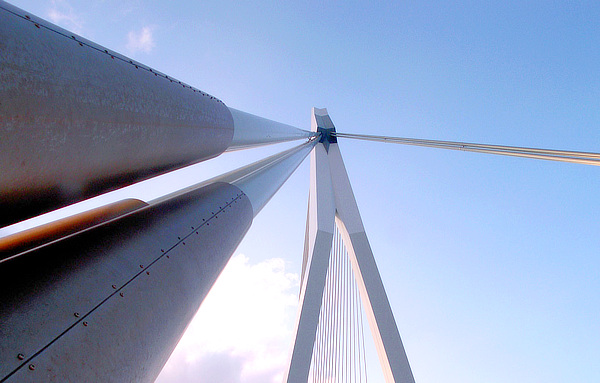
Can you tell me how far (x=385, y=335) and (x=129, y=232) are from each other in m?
5.36

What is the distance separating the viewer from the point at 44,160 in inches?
57.8

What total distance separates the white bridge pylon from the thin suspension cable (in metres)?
1.65

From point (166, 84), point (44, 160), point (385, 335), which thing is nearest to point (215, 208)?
point (166, 84)

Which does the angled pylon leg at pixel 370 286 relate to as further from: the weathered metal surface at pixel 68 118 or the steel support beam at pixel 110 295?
the weathered metal surface at pixel 68 118

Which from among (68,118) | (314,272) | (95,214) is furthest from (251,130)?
(314,272)

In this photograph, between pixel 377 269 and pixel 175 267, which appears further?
Answer: pixel 377 269

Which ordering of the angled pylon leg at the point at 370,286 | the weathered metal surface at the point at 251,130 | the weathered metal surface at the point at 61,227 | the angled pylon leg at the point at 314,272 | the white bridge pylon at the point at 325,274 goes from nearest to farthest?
the weathered metal surface at the point at 61,227 < the weathered metal surface at the point at 251,130 < the angled pylon leg at the point at 314,272 < the white bridge pylon at the point at 325,274 < the angled pylon leg at the point at 370,286

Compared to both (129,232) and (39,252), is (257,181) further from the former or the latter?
(39,252)

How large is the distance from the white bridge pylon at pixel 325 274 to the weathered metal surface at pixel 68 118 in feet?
14.4

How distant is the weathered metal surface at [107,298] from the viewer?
1404mm

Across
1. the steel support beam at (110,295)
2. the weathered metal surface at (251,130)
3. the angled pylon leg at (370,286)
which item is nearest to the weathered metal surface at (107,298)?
the steel support beam at (110,295)

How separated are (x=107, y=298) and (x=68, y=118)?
2.77 feet

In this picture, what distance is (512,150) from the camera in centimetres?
497

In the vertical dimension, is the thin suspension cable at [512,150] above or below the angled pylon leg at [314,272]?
above
